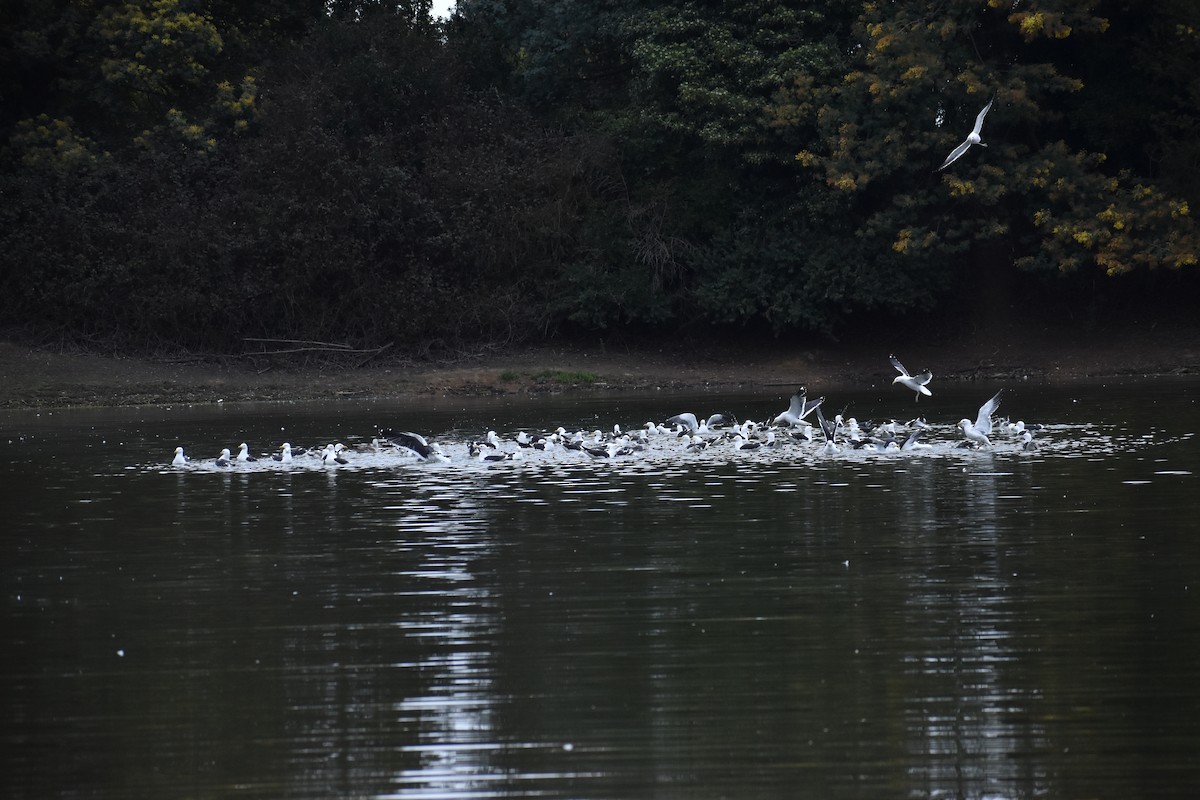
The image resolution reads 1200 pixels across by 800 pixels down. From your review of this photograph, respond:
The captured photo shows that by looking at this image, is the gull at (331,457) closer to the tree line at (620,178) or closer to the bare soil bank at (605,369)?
the bare soil bank at (605,369)

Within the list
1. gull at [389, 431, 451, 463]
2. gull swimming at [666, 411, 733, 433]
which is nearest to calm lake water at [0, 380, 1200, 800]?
gull at [389, 431, 451, 463]

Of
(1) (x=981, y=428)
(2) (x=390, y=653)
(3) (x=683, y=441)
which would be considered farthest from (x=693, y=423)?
(2) (x=390, y=653)

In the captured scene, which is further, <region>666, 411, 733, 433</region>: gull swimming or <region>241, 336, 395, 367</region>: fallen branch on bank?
<region>241, 336, 395, 367</region>: fallen branch on bank

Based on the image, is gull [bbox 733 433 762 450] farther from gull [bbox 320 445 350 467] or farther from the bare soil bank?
the bare soil bank

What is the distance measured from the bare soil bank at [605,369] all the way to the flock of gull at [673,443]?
1230cm

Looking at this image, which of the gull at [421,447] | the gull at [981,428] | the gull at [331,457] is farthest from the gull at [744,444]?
the gull at [331,457]

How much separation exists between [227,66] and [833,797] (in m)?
39.3

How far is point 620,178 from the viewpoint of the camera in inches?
1599

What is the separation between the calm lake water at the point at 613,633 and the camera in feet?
23.8

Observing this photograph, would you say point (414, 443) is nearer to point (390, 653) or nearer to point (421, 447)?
point (421, 447)

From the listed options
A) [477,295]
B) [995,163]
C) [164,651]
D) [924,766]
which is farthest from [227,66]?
[924,766]

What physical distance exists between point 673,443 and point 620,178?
64.6ft

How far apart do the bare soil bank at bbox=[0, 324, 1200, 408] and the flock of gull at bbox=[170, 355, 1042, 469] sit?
40.4 feet

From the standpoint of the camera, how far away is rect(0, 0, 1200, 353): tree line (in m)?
36.2
